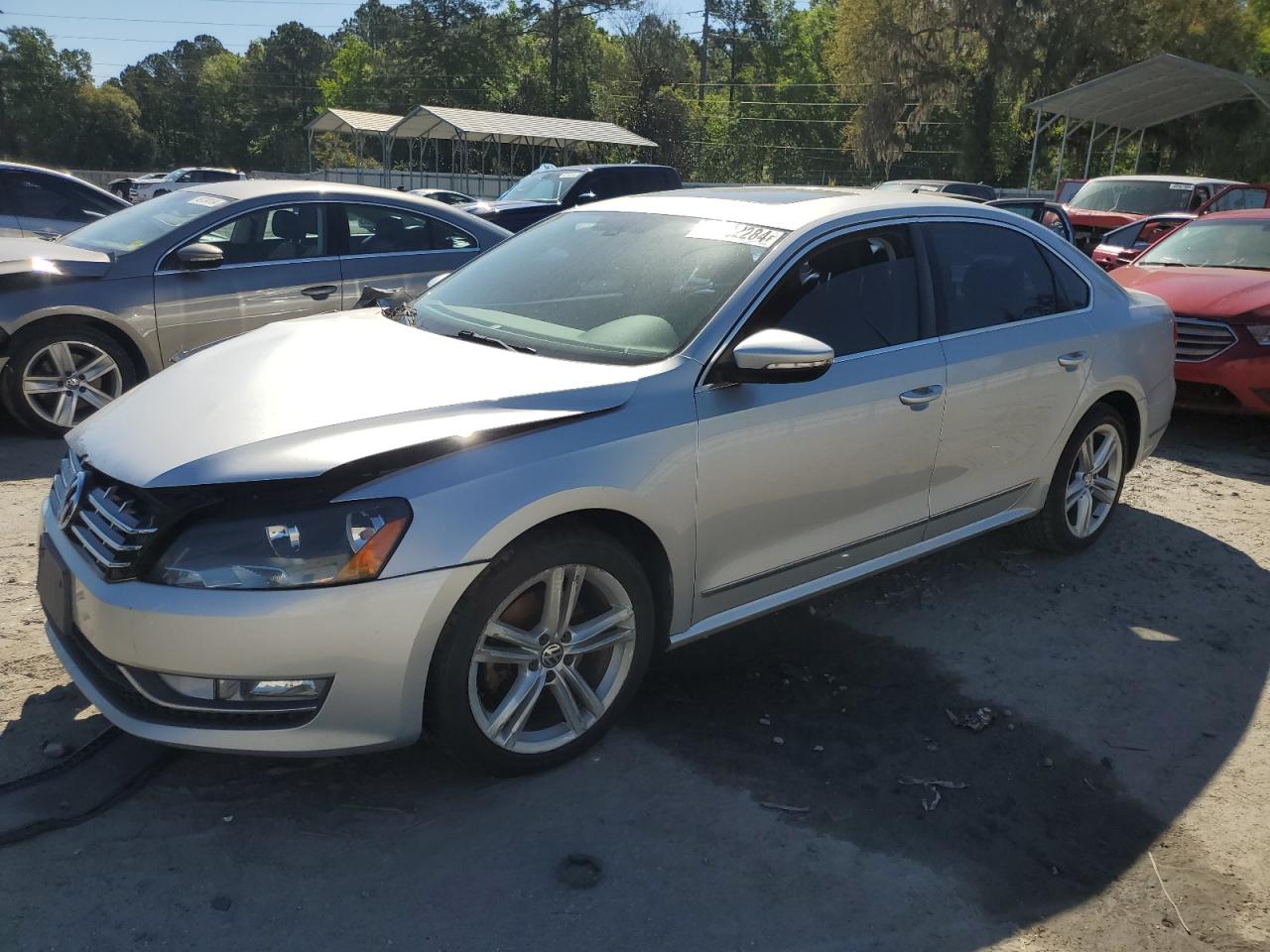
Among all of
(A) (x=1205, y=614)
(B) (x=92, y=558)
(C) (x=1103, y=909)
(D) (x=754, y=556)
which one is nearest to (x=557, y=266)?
(D) (x=754, y=556)

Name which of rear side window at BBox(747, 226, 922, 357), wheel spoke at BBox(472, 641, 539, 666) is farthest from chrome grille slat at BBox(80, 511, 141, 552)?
rear side window at BBox(747, 226, 922, 357)

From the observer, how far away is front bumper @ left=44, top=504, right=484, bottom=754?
254 cm

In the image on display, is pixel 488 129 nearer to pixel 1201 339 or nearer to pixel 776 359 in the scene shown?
pixel 1201 339

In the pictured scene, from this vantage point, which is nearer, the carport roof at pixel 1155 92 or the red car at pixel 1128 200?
the red car at pixel 1128 200

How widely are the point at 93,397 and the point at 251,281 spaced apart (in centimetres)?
120

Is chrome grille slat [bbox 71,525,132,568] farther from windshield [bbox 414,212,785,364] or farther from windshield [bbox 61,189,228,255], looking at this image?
windshield [bbox 61,189,228,255]

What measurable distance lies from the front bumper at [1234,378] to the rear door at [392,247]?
5.09m

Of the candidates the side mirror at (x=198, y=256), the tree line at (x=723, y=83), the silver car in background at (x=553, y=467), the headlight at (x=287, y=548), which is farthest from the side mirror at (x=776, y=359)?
the tree line at (x=723, y=83)

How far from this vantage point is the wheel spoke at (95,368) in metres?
6.46

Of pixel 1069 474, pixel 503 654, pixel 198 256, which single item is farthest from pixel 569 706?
pixel 198 256

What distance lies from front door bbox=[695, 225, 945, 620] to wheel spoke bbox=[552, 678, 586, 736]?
0.54 metres

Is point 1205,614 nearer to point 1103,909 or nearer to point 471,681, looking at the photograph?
point 1103,909

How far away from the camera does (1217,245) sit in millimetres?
8828

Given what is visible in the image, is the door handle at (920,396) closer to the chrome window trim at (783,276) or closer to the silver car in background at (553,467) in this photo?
the silver car in background at (553,467)
